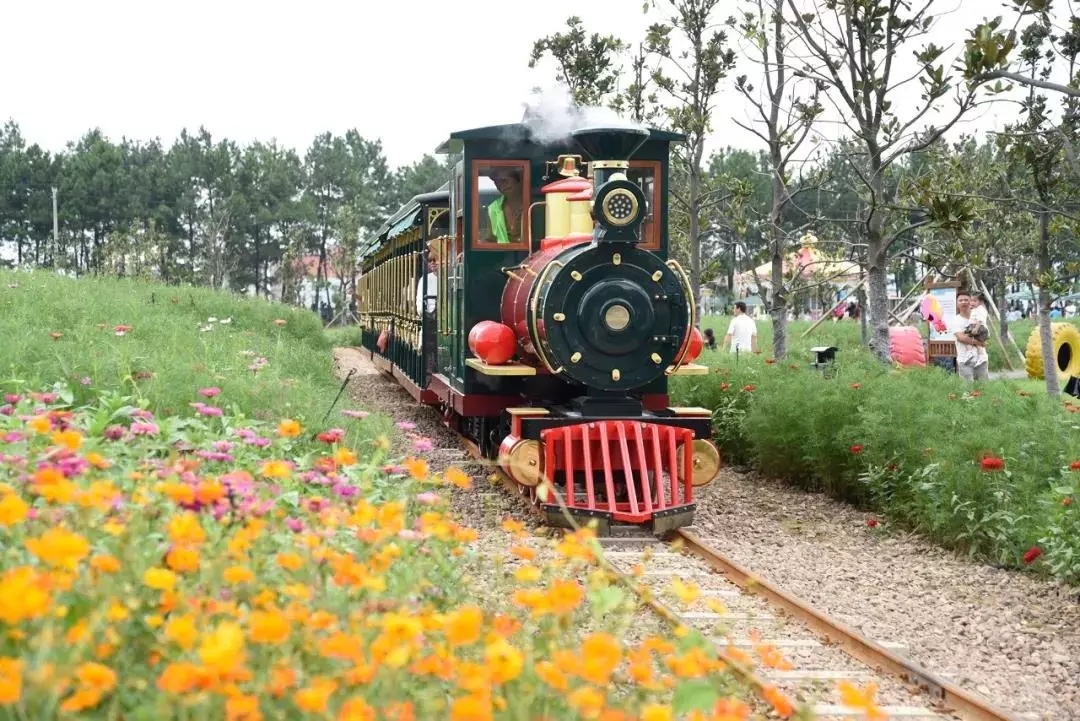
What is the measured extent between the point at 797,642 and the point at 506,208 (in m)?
4.73

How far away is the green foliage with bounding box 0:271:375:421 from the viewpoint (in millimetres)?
7340

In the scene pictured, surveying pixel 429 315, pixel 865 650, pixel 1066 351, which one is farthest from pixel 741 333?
pixel 865 650

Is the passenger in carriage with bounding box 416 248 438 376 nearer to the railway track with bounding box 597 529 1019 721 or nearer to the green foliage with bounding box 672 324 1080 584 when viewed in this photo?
the green foliage with bounding box 672 324 1080 584

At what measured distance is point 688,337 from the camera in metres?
8.62

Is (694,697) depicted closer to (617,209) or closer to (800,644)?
(800,644)

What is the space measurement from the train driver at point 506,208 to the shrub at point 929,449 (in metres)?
2.83

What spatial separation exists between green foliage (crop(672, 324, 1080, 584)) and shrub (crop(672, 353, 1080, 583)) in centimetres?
1

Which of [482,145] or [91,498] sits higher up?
[482,145]

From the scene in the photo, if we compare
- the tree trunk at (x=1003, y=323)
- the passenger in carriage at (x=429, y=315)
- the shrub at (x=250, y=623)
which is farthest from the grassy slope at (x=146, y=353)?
the tree trunk at (x=1003, y=323)

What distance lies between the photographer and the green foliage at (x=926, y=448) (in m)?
7.06

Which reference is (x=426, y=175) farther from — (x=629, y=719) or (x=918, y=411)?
(x=629, y=719)

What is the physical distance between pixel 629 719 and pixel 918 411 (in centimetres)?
697

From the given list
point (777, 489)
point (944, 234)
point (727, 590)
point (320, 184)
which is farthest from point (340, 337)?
point (320, 184)

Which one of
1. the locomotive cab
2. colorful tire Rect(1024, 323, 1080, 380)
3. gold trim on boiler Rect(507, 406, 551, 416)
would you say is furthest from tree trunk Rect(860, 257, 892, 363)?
gold trim on boiler Rect(507, 406, 551, 416)
